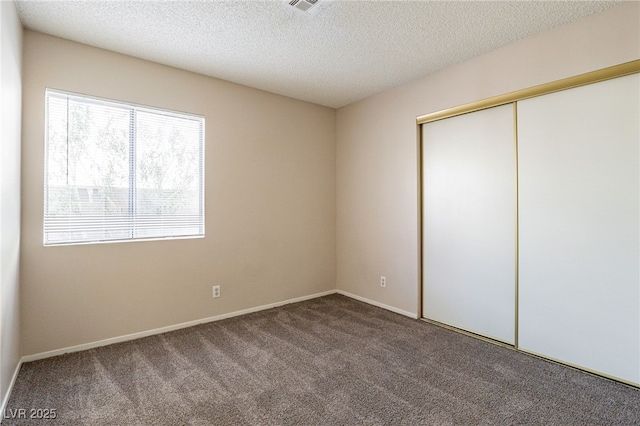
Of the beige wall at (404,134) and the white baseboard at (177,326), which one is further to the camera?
the white baseboard at (177,326)

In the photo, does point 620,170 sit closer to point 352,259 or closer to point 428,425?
point 428,425

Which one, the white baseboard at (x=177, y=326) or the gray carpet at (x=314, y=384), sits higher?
the white baseboard at (x=177, y=326)

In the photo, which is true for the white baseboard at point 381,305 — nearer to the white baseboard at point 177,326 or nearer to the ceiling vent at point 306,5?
the white baseboard at point 177,326

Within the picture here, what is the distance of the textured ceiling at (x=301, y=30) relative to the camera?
88.3 inches

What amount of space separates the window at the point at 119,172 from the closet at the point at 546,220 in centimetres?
253

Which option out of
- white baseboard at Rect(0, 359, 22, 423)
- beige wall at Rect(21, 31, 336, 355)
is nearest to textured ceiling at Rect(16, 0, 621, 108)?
beige wall at Rect(21, 31, 336, 355)

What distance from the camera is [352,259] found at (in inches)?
172

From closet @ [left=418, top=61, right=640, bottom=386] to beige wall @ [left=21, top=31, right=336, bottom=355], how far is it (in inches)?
61.0

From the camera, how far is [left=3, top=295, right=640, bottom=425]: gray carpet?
6.17 ft

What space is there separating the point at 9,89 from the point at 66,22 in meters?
0.77

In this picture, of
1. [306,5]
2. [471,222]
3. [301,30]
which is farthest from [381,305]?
[306,5]

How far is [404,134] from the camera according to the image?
3.65 m

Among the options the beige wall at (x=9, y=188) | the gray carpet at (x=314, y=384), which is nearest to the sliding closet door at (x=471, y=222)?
the gray carpet at (x=314, y=384)

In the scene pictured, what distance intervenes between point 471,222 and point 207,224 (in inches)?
104
